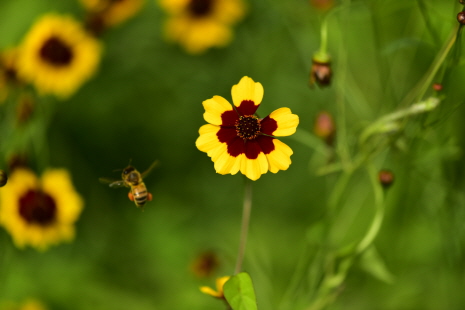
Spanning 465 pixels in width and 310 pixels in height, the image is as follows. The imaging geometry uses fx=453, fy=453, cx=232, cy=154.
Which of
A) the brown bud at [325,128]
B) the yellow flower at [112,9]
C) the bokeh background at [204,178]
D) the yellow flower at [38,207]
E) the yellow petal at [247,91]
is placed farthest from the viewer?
the yellow flower at [112,9]

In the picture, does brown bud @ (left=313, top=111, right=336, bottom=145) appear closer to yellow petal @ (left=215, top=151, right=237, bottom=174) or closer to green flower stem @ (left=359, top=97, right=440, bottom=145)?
green flower stem @ (left=359, top=97, right=440, bottom=145)

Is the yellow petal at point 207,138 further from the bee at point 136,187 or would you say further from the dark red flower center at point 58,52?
the dark red flower center at point 58,52

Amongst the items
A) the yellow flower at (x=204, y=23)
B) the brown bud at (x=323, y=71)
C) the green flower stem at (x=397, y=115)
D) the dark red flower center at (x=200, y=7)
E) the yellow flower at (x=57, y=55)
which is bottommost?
the green flower stem at (x=397, y=115)

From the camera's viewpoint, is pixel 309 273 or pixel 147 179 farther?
pixel 147 179

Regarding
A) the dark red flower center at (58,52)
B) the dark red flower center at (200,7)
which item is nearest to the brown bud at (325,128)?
the dark red flower center at (200,7)

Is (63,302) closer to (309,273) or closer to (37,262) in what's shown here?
(37,262)

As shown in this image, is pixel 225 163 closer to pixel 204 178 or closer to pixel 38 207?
pixel 38 207

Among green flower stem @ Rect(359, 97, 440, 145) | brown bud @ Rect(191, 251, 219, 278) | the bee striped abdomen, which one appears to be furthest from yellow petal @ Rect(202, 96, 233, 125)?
brown bud @ Rect(191, 251, 219, 278)

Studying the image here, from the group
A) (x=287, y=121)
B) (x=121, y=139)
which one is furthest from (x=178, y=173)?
(x=287, y=121)
